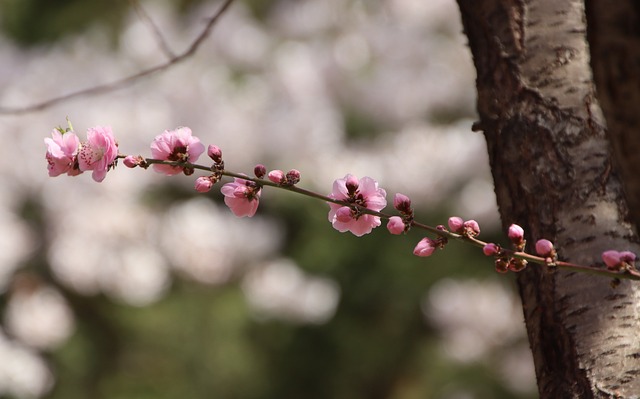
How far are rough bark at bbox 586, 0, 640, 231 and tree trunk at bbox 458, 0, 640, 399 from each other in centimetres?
31

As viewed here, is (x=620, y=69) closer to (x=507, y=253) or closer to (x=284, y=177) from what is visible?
(x=507, y=253)

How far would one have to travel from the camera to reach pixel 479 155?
3459mm

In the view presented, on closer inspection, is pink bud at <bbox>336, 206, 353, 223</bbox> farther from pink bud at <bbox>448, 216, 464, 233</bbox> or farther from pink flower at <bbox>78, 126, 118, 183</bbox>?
pink flower at <bbox>78, 126, 118, 183</bbox>

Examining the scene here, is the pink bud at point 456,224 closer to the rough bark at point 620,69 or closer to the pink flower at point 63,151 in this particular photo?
the rough bark at point 620,69

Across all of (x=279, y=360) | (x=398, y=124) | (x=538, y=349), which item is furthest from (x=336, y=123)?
(x=538, y=349)

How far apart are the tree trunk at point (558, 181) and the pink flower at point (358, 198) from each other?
18 cm

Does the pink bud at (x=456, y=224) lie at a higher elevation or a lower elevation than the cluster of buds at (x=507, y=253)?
higher

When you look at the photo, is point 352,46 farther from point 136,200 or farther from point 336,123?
point 136,200

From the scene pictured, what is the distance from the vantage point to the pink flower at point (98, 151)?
0.90 metres

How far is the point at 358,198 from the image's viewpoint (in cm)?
89

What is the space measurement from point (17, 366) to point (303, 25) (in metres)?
2.07

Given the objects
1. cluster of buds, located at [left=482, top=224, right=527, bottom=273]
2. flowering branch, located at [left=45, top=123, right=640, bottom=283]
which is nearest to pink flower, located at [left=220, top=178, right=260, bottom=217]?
flowering branch, located at [left=45, top=123, right=640, bottom=283]

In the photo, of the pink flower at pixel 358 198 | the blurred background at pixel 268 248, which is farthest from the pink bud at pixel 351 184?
the blurred background at pixel 268 248

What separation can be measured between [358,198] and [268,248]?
9.23 ft
